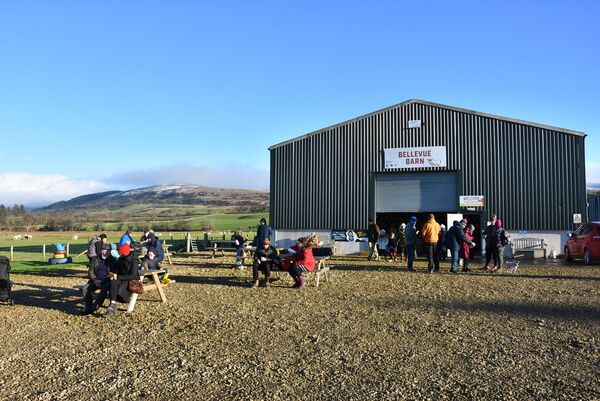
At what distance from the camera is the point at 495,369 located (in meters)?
5.25

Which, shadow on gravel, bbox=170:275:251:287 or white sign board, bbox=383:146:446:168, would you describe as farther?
white sign board, bbox=383:146:446:168

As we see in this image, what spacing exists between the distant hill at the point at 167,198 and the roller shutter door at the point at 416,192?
121m

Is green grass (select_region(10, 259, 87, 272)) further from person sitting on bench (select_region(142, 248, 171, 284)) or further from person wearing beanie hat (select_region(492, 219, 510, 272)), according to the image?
person wearing beanie hat (select_region(492, 219, 510, 272))

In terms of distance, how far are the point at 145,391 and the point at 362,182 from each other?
17.7m

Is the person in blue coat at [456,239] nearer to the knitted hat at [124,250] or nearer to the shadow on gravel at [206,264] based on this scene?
the shadow on gravel at [206,264]

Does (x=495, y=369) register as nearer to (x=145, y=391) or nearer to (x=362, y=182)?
(x=145, y=391)

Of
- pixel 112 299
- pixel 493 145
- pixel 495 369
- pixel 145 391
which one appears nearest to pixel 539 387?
pixel 495 369

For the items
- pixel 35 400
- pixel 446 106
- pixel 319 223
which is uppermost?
pixel 446 106

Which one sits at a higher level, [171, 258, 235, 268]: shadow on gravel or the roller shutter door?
the roller shutter door

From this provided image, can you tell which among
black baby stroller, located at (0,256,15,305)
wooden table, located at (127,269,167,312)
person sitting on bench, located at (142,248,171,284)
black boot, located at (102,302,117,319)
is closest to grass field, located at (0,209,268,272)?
person sitting on bench, located at (142,248,171,284)

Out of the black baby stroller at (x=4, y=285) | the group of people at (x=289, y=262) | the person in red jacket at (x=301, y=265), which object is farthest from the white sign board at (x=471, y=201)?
the black baby stroller at (x=4, y=285)

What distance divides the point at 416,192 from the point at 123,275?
1515cm

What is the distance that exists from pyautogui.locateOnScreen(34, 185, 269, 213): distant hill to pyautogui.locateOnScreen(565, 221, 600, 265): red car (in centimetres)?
12632

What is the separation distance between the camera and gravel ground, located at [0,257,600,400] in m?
4.80
